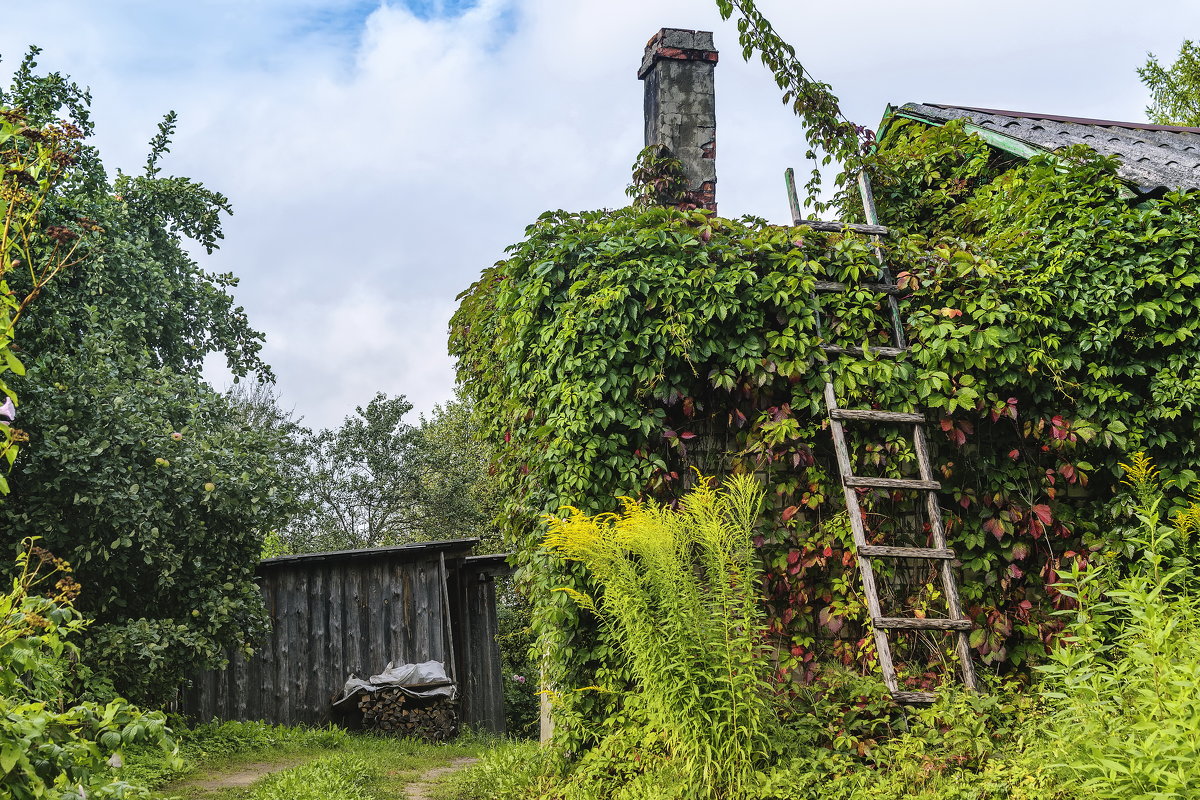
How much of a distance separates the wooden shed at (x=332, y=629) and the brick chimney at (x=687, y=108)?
608 cm

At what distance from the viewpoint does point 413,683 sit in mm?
10648

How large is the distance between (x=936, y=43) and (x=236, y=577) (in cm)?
868

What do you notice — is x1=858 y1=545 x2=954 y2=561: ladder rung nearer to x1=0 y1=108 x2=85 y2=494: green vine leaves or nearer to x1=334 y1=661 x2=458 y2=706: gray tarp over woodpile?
x1=0 y1=108 x2=85 y2=494: green vine leaves

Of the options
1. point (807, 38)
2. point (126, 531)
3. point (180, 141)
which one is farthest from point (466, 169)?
point (180, 141)

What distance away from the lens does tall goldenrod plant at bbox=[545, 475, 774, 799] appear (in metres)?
4.20

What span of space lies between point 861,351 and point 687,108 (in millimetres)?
2963

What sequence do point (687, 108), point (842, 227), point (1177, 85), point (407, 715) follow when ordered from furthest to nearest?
point (1177, 85) < point (407, 715) < point (687, 108) < point (842, 227)

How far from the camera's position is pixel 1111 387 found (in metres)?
5.48

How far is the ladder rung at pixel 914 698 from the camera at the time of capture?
481cm

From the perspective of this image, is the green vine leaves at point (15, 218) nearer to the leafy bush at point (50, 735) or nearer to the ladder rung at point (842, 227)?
the leafy bush at point (50, 735)

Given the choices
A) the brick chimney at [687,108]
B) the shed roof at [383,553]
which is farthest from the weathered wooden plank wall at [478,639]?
the brick chimney at [687,108]

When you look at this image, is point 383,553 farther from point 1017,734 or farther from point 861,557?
point 1017,734

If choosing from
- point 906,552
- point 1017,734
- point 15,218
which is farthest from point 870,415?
point 15,218

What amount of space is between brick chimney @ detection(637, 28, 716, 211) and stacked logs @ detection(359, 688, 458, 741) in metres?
6.74
